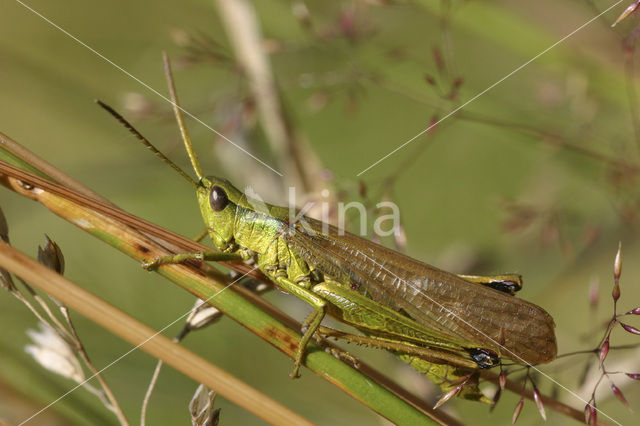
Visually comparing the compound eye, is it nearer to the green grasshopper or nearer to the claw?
the green grasshopper

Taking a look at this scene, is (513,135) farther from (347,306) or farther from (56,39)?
(56,39)

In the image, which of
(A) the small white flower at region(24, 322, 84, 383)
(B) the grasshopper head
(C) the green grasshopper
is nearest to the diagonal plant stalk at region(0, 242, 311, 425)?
(A) the small white flower at region(24, 322, 84, 383)

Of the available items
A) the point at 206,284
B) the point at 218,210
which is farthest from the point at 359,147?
the point at 206,284

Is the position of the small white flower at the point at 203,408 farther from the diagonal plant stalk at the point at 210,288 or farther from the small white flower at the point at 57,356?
the small white flower at the point at 57,356

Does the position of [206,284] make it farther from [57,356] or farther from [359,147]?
[359,147]

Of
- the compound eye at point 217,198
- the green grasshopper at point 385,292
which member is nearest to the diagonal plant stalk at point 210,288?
the green grasshopper at point 385,292

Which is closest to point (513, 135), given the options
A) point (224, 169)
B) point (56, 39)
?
point (224, 169)
